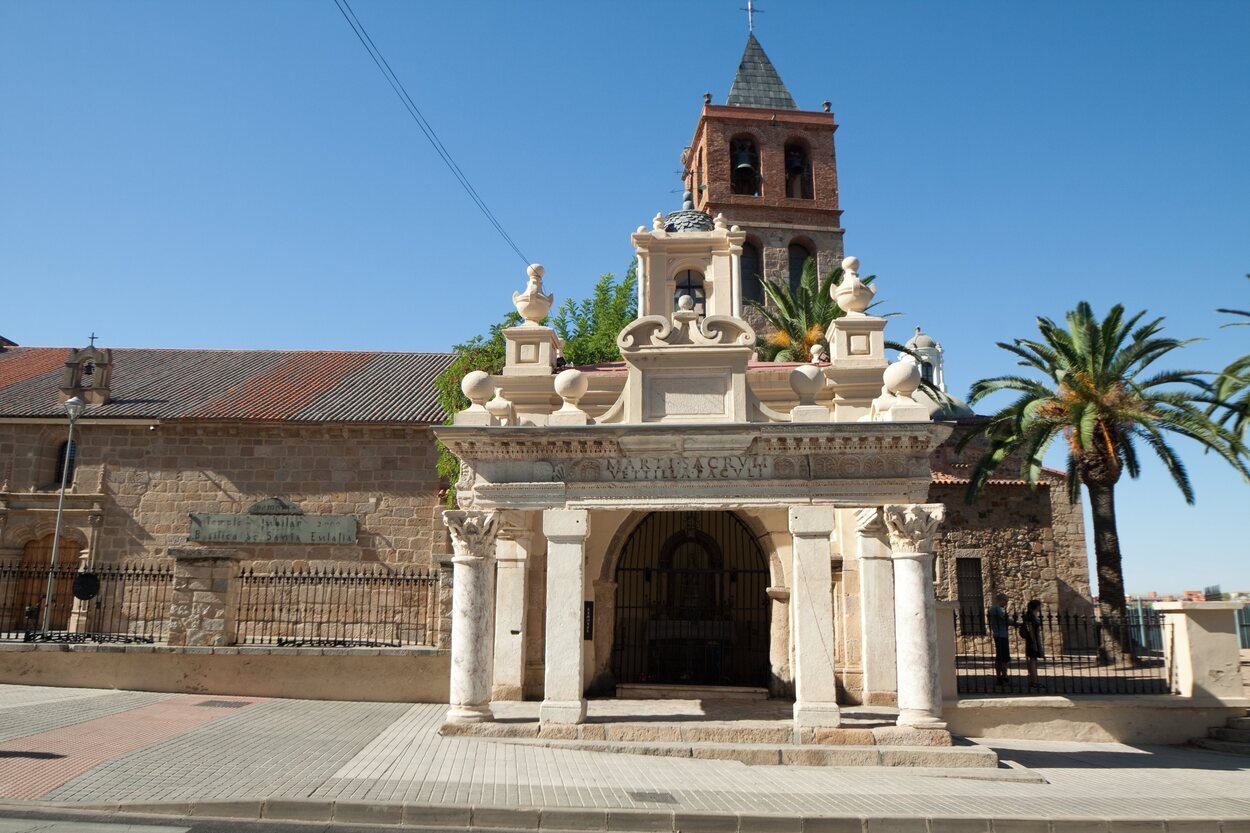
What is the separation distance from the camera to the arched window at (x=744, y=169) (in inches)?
1448

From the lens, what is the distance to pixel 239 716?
11.7 metres

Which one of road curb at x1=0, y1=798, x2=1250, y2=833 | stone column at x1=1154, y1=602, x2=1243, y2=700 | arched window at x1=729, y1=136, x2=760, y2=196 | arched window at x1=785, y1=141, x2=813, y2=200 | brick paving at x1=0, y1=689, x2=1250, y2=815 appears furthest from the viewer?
arched window at x1=785, y1=141, x2=813, y2=200

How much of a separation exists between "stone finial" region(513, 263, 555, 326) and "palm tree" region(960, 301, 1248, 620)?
38.0ft

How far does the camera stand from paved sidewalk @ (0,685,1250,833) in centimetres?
748

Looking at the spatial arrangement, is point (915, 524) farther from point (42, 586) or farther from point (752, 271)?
point (752, 271)

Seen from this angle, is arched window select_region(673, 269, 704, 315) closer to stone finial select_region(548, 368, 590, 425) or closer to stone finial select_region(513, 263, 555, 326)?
stone finial select_region(513, 263, 555, 326)

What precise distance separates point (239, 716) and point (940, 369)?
35.2m

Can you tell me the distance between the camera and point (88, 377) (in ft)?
81.4

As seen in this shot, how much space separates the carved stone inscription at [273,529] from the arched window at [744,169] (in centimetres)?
2284

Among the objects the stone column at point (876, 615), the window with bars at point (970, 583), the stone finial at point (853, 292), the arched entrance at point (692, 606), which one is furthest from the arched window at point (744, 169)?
the stone column at point (876, 615)

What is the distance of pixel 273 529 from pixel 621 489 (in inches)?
602

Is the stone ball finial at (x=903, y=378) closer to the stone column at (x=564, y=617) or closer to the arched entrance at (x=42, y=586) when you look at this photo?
the stone column at (x=564, y=617)

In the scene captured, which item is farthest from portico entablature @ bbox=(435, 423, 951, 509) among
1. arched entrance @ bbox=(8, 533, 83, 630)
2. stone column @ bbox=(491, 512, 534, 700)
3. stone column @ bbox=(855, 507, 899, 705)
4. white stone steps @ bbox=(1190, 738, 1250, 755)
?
arched entrance @ bbox=(8, 533, 83, 630)

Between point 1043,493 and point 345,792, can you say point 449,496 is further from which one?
point 1043,493
